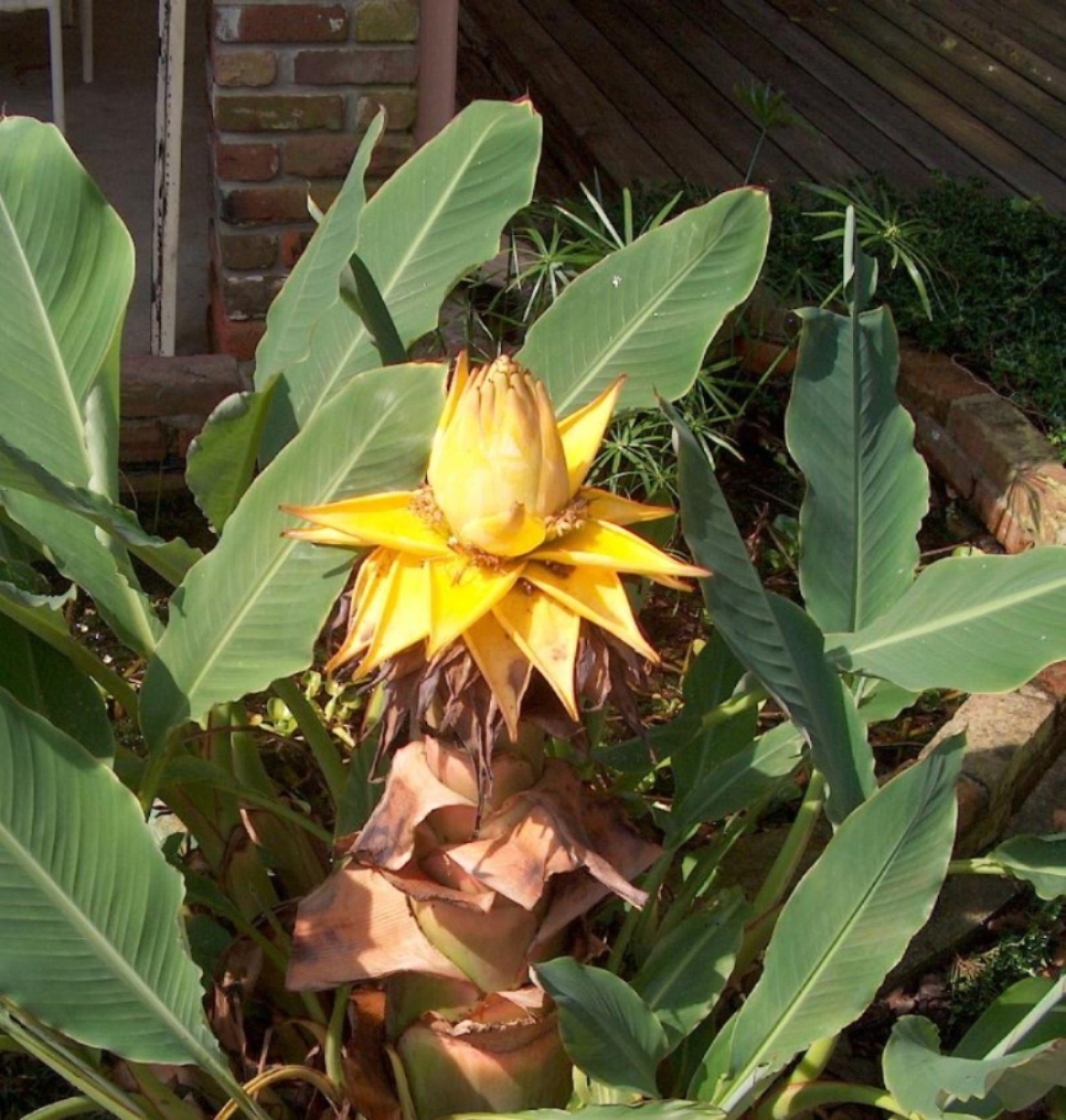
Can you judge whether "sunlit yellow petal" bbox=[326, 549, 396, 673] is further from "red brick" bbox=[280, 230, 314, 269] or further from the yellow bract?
"red brick" bbox=[280, 230, 314, 269]

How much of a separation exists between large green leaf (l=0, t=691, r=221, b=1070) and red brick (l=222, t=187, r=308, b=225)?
199cm

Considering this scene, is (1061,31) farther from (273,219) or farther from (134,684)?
(134,684)

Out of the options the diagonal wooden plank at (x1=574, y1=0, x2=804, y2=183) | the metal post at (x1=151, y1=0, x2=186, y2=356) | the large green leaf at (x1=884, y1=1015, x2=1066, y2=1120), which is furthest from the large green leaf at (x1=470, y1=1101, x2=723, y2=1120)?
the diagonal wooden plank at (x1=574, y1=0, x2=804, y2=183)

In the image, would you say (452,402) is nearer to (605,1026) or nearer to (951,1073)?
(605,1026)

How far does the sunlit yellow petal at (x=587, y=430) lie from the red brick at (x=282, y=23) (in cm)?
183

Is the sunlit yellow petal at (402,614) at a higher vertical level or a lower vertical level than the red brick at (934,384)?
higher

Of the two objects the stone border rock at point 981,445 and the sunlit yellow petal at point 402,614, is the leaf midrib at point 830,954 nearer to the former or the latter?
the sunlit yellow petal at point 402,614

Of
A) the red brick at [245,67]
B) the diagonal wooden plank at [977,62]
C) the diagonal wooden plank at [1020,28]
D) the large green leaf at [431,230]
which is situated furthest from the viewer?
the diagonal wooden plank at [1020,28]

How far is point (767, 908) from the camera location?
1711mm

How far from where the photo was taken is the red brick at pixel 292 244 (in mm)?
3176

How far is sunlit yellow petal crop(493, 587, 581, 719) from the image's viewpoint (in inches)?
47.5

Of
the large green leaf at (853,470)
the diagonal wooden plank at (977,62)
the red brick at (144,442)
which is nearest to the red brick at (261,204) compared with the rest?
the red brick at (144,442)

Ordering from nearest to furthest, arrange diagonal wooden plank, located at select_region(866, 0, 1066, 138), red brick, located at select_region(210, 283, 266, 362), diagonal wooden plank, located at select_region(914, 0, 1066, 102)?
red brick, located at select_region(210, 283, 266, 362) → diagonal wooden plank, located at select_region(866, 0, 1066, 138) → diagonal wooden plank, located at select_region(914, 0, 1066, 102)

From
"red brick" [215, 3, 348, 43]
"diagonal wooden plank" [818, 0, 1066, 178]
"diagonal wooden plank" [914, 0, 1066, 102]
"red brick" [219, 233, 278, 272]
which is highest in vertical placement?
"red brick" [215, 3, 348, 43]
